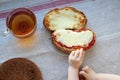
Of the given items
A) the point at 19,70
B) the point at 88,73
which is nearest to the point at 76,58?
the point at 88,73

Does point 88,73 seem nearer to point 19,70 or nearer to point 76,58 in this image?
point 76,58

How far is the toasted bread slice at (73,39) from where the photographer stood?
779 mm

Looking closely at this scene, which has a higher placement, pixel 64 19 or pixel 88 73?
pixel 64 19

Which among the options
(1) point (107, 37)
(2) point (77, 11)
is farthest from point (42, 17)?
(1) point (107, 37)

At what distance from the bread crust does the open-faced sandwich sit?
4.0 inches

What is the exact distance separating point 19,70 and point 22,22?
154 millimetres

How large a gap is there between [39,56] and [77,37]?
0.13m

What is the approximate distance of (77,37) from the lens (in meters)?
0.79

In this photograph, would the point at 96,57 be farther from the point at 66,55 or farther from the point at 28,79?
the point at 28,79

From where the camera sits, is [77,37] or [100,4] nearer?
[77,37]

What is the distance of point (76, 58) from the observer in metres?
0.75

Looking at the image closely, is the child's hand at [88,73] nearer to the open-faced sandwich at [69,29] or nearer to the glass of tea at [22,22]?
the open-faced sandwich at [69,29]

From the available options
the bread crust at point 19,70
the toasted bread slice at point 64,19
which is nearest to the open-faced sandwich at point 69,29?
the toasted bread slice at point 64,19

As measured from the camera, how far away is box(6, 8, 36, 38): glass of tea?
2.65ft
